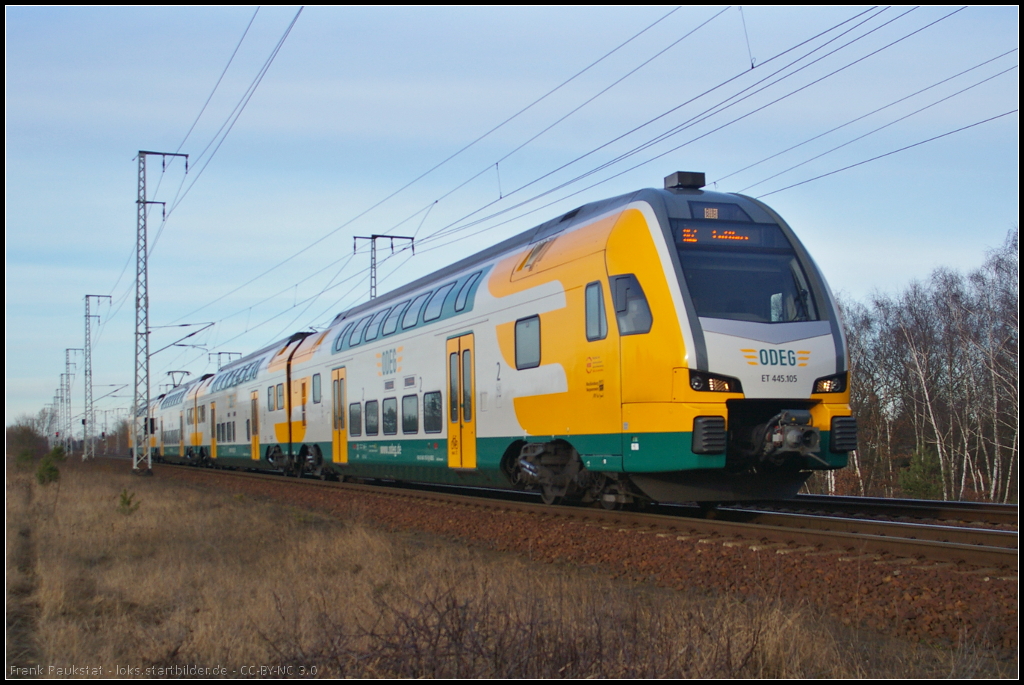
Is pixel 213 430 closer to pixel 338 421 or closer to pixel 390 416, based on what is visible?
pixel 338 421

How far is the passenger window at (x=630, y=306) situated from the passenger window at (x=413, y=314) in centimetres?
656

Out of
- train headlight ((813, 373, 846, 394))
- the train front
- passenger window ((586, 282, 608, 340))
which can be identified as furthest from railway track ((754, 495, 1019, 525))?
passenger window ((586, 282, 608, 340))

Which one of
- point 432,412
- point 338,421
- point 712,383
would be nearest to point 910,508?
point 712,383

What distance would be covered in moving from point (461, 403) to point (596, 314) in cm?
419

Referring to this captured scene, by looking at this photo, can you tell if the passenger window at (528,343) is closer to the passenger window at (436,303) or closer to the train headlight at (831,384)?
the passenger window at (436,303)

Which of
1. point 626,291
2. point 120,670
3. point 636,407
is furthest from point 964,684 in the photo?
point 626,291

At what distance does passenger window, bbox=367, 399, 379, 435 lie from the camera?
17.9 metres

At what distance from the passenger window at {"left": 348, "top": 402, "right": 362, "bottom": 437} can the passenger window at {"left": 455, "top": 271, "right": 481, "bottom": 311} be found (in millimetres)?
5333

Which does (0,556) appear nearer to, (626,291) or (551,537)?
(551,537)

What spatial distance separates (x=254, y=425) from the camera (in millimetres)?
28797

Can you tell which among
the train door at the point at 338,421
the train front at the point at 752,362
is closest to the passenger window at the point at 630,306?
the train front at the point at 752,362

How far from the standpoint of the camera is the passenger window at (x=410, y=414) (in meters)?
15.8

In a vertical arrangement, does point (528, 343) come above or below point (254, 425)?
above

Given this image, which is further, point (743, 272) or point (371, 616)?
point (743, 272)
